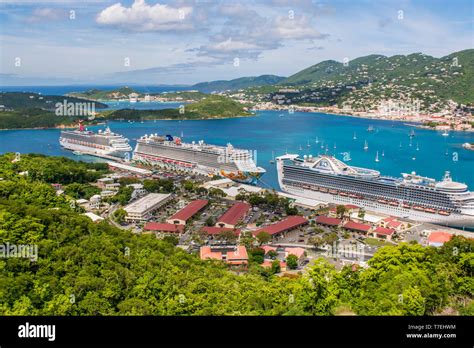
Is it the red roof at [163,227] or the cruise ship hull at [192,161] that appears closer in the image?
the red roof at [163,227]

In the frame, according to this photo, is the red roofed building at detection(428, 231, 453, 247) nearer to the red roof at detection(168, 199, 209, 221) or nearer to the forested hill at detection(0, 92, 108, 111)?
the red roof at detection(168, 199, 209, 221)

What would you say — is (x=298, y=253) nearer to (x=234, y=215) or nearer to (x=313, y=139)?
(x=234, y=215)

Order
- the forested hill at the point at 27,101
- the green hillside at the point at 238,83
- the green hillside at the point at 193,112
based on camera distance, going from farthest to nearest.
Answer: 1. the green hillside at the point at 238,83
2. the forested hill at the point at 27,101
3. the green hillside at the point at 193,112

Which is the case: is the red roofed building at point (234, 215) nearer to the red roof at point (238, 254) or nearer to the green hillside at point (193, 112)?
the red roof at point (238, 254)

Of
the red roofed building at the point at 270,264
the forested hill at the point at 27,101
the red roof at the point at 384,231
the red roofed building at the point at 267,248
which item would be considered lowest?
the red roofed building at the point at 270,264

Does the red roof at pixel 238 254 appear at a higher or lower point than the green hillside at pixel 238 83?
lower

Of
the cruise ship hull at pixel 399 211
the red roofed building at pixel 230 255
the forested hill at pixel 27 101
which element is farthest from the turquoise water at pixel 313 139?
the forested hill at pixel 27 101
